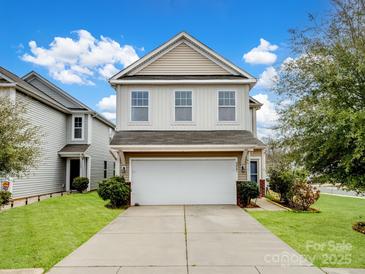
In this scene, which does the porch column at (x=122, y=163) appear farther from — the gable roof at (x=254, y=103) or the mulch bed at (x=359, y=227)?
the mulch bed at (x=359, y=227)

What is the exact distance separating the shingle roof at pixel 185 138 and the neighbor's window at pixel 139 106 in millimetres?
743

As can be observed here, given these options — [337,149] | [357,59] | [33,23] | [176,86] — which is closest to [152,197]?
[176,86]

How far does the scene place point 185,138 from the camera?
45.5ft

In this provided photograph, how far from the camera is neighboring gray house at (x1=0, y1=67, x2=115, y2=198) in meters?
18.0

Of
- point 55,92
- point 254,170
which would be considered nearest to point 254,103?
point 254,170

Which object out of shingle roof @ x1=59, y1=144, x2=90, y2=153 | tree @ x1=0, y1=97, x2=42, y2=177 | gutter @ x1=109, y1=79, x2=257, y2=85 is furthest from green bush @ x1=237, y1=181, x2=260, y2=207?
shingle roof @ x1=59, y1=144, x2=90, y2=153

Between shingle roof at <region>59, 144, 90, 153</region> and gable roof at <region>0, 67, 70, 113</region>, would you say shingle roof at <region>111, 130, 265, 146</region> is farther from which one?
shingle roof at <region>59, 144, 90, 153</region>

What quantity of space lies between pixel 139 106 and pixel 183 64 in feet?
10.4

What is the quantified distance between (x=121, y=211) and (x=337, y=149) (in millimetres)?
8281

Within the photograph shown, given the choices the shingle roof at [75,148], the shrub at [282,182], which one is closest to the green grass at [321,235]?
the shrub at [282,182]

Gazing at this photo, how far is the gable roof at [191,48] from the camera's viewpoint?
1531 centimetres

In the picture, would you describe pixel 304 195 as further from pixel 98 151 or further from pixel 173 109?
pixel 98 151

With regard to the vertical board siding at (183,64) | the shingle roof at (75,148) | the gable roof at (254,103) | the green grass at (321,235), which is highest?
the vertical board siding at (183,64)

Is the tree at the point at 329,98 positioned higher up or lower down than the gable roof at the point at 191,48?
lower down
